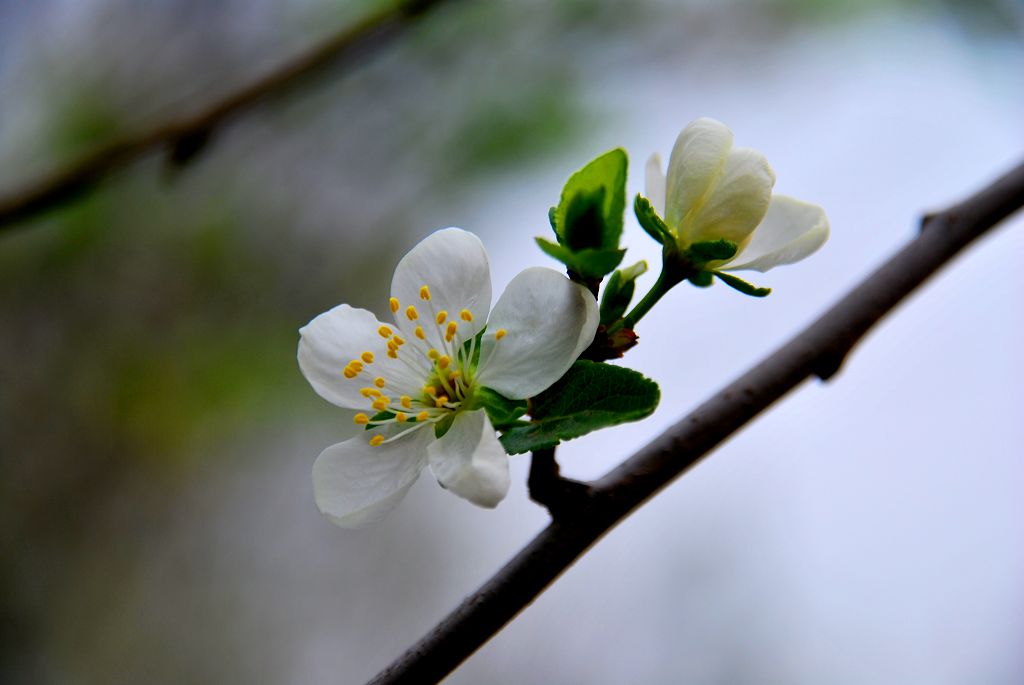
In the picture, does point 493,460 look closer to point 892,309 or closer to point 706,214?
point 706,214

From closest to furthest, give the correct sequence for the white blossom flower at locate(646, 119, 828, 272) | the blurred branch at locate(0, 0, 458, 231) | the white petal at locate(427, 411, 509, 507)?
the white petal at locate(427, 411, 509, 507), the white blossom flower at locate(646, 119, 828, 272), the blurred branch at locate(0, 0, 458, 231)

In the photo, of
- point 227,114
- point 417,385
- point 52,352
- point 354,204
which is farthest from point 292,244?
point 417,385

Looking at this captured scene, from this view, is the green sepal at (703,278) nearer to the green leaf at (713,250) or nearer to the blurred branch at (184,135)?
the green leaf at (713,250)

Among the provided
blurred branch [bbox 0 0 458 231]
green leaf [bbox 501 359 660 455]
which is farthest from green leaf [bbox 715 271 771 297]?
blurred branch [bbox 0 0 458 231]

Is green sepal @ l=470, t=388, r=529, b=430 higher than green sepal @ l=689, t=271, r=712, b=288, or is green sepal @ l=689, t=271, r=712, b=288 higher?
green sepal @ l=470, t=388, r=529, b=430

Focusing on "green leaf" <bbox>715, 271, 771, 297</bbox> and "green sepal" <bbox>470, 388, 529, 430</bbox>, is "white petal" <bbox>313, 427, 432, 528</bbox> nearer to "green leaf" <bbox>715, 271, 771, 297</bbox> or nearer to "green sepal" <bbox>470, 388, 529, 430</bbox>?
"green sepal" <bbox>470, 388, 529, 430</bbox>

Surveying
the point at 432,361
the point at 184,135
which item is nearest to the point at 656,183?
the point at 432,361
